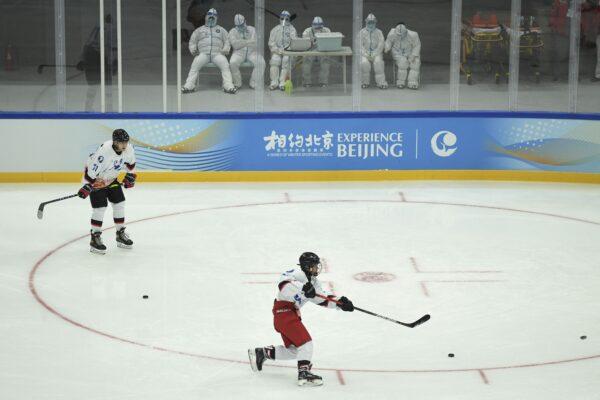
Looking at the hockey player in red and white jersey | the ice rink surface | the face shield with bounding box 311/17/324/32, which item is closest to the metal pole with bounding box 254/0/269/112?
the face shield with bounding box 311/17/324/32

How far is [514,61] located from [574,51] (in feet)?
2.40

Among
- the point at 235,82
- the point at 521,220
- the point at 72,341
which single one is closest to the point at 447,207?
the point at 521,220

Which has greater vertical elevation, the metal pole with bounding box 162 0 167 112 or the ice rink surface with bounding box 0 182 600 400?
the metal pole with bounding box 162 0 167 112

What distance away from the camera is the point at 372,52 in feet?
47.9

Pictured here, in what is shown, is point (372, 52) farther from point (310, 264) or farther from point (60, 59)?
point (310, 264)

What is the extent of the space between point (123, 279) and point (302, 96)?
5.08m

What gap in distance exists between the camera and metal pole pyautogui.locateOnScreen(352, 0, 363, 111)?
14.5 metres

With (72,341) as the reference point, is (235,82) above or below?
above

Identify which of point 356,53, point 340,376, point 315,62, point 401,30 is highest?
point 401,30

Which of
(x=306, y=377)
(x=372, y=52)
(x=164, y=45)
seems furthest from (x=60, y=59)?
(x=306, y=377)

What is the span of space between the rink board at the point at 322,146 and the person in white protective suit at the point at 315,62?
1.59 ft

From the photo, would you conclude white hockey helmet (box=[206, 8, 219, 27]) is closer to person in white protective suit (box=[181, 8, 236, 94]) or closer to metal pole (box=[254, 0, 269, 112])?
person in white protective suit (box=[181, 8, 236, 94])

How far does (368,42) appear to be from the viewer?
47.8 ft

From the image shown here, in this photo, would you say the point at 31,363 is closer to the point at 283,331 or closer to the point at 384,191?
the point at 283,331
